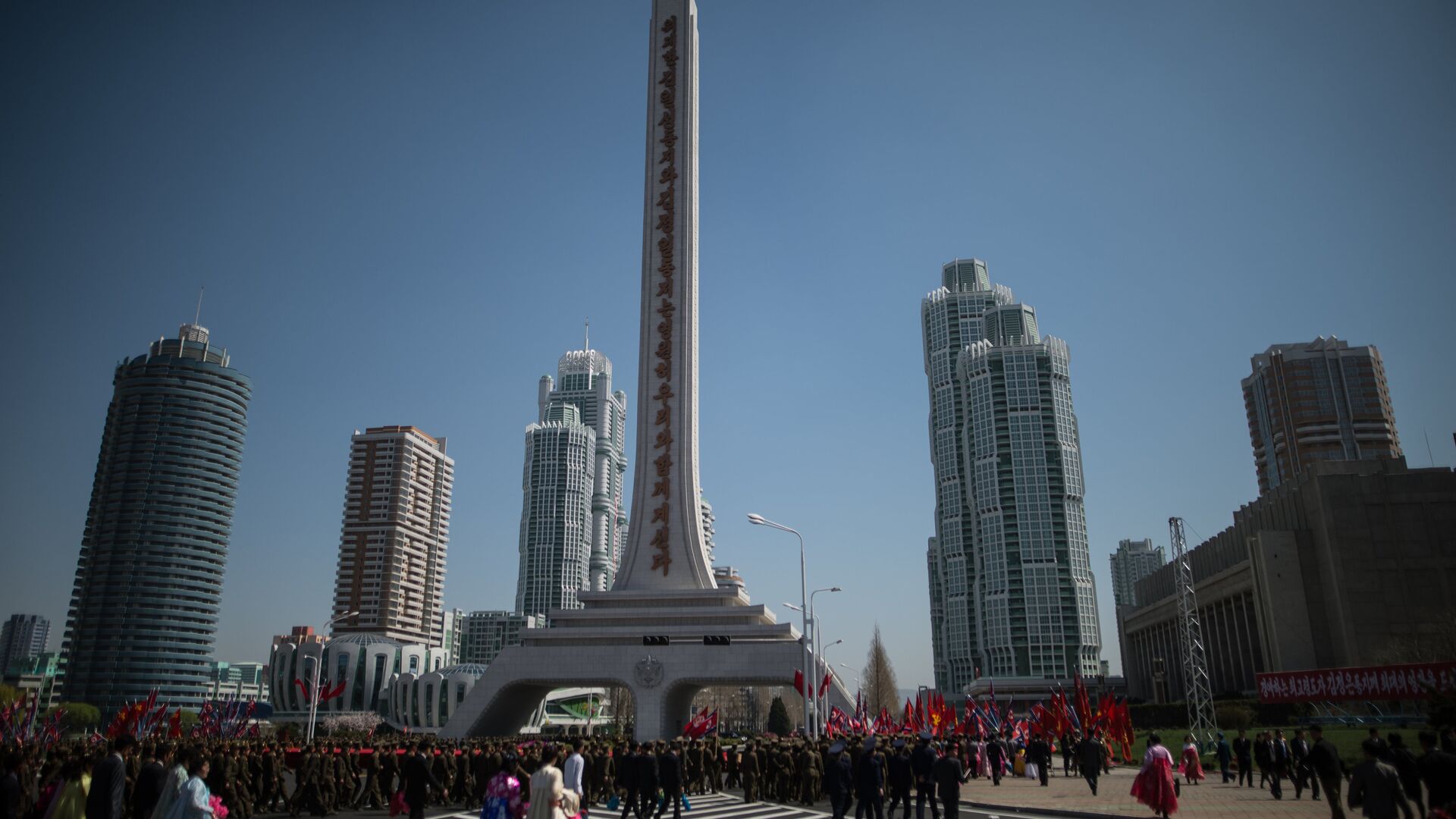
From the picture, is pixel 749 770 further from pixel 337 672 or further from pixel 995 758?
pixel 337 672

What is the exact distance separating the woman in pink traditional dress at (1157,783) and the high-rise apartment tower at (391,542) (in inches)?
6490

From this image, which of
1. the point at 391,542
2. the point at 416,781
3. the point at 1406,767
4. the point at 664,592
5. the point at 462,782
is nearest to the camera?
the point at 1406,767

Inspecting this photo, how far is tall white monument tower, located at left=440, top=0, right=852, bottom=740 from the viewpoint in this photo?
161 feet

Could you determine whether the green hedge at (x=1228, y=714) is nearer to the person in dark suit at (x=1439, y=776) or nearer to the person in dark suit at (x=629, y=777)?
the person in dark suit at (x=629, y=777)

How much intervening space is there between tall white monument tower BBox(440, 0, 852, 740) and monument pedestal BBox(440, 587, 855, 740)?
58mm

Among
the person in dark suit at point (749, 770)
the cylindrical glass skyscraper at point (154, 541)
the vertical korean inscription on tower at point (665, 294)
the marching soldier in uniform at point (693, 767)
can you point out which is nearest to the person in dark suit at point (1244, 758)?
the person in dark suit at point (749, 770)

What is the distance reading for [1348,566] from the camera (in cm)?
5062

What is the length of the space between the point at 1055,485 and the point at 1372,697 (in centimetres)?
8222

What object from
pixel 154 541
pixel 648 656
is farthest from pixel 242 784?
pixel 154 541

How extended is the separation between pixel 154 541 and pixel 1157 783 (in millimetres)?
141948

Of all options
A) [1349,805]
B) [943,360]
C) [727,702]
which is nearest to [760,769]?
[1349,805]

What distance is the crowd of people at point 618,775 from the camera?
417 inches

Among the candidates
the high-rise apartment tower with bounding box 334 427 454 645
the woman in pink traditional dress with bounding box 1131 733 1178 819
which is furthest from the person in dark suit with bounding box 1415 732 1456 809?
the high-rise apartment tower with bounding box 334 427 454 645

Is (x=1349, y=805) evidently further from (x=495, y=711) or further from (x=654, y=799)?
(x=495, y=711)
